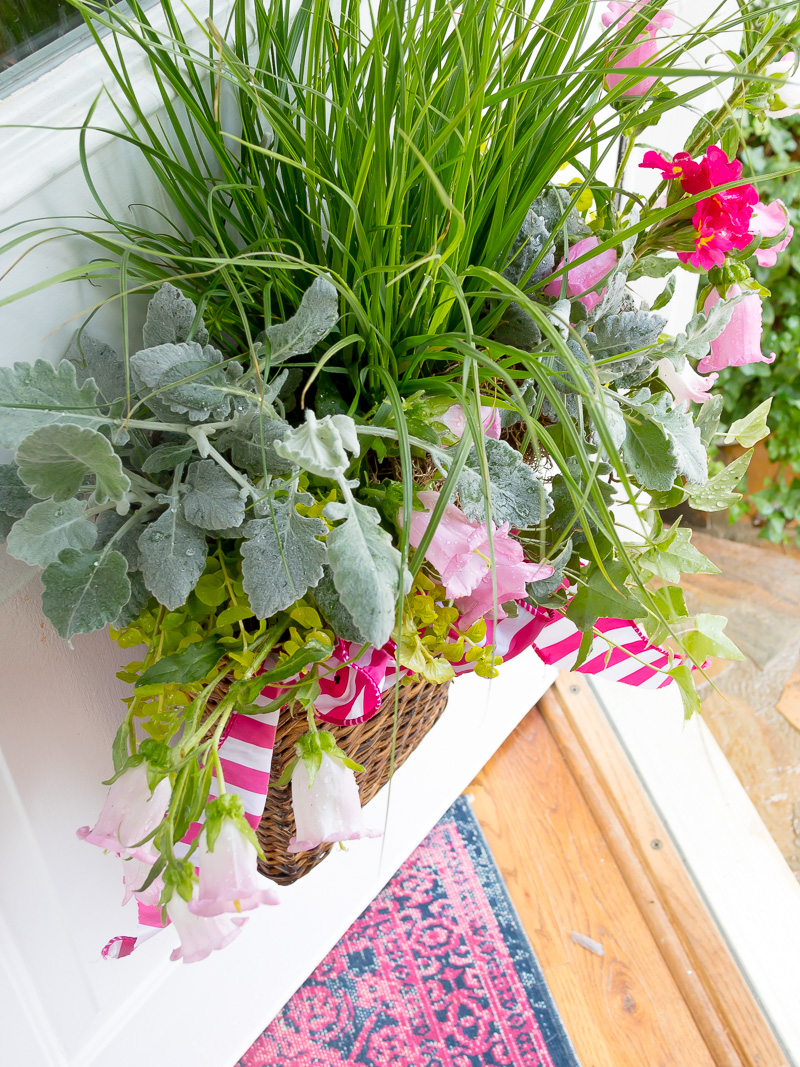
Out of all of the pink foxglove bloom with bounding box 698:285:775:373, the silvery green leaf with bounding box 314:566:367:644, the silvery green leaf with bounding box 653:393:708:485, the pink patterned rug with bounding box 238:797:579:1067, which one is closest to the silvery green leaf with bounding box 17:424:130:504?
the silvery green leaf with bounding box 314:566:367:644

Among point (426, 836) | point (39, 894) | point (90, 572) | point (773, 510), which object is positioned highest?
point (90, 572)

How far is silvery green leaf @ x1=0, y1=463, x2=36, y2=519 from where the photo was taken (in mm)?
469

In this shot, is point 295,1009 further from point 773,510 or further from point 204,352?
point 773,510

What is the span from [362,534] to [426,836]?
968 mm

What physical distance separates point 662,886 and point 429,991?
38cm

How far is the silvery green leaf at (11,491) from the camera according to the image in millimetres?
469

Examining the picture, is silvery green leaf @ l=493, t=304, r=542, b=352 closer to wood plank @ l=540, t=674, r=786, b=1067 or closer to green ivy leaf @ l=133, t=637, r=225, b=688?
green ivy leaf @ l=133, t=637, r=225, b=688

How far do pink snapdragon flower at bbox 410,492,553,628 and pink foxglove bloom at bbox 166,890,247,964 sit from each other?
25cm

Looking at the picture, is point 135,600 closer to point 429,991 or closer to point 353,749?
point 353,749

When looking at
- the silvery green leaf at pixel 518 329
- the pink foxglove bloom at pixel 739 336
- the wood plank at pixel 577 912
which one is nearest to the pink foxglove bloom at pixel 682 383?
the pink foxglove bloom at pixel 739 336

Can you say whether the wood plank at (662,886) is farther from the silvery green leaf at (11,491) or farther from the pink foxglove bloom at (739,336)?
the silvery green leaf at (11,491)

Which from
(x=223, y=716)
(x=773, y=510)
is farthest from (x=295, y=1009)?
(x=773, y=510)

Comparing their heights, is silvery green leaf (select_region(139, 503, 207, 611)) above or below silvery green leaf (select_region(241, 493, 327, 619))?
above

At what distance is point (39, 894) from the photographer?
670 millimetres
